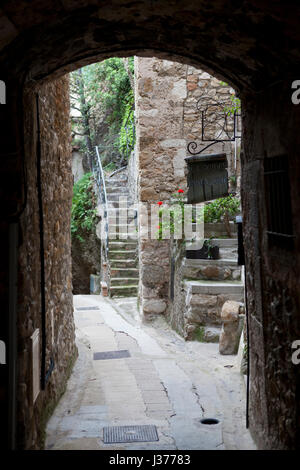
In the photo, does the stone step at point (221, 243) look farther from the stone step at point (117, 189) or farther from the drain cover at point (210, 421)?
the stone step at point (117, 189)

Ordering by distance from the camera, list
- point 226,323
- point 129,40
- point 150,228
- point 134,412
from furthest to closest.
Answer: point 150,228 → point 226,323 → point 134,412 → point 129,40

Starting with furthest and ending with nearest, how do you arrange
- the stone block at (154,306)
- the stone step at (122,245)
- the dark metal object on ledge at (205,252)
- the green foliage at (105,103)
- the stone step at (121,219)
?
the green foliage at (105,103)
the stone step at (121,219)
the stone step at (122,245)
the stone block at (154,306)
the dark metal object on ledge at (205,252)

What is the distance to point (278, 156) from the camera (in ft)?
9.85

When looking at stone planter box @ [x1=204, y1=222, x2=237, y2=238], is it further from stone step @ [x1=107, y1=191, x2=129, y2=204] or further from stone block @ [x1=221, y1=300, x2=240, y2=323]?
stone step @ [x1=107, y1=191, x2=129, y2=204]

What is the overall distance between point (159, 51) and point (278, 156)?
1164 mm

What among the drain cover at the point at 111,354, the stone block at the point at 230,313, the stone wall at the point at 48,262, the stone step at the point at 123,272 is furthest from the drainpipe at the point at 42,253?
the stone step at the point at 123,272

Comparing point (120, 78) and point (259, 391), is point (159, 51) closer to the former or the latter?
point (259, 391)

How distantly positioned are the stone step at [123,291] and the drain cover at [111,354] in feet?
12.5

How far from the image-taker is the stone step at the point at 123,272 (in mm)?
10562

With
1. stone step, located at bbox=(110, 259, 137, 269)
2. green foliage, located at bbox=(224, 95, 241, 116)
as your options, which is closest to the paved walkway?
green foliage, located at bbox=(224, 95, 241, 116)

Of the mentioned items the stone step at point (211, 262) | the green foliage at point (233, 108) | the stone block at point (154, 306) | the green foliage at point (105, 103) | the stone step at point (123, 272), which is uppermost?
the green foliage at point (105, 103)

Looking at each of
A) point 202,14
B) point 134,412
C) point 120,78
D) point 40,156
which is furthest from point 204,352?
point 120,78

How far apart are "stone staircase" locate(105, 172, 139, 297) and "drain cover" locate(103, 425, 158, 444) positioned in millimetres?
6374

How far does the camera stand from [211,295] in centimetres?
674
